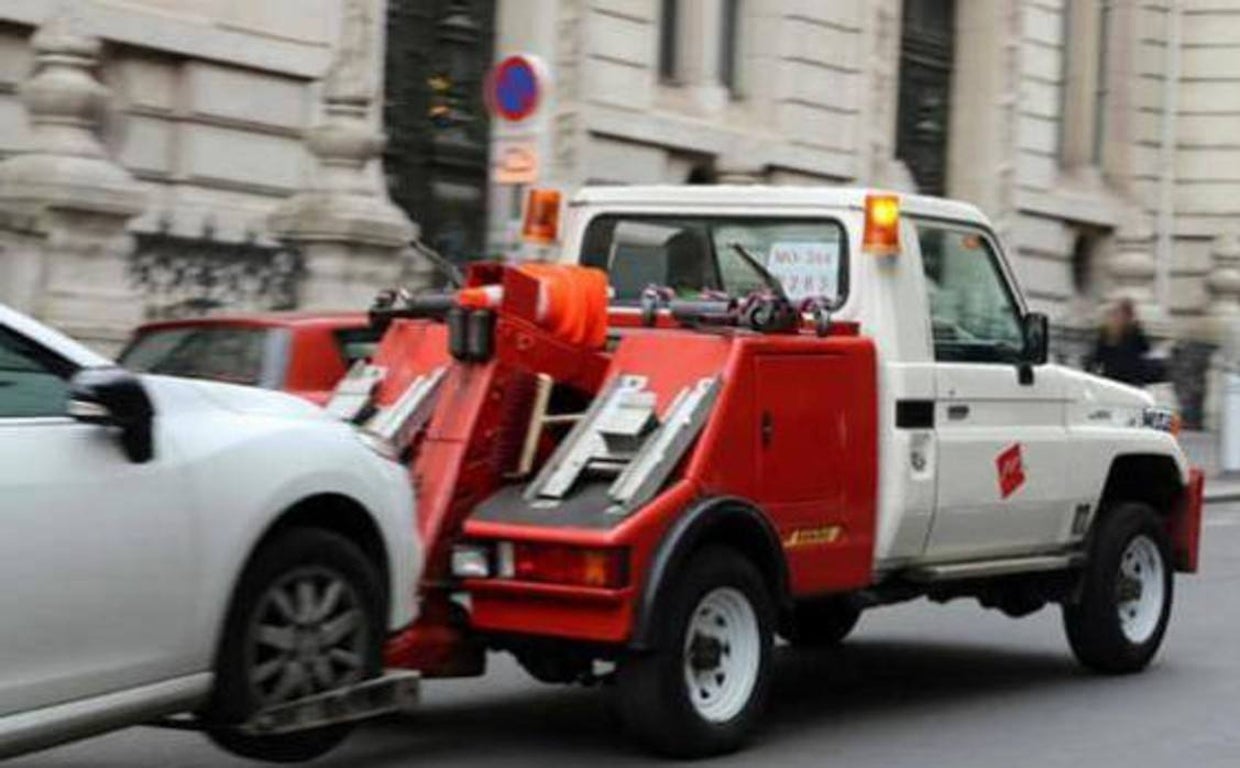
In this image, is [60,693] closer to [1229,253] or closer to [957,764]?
[957,764]

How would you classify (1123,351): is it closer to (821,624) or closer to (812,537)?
(821,624)

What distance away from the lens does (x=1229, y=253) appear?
30875 mm

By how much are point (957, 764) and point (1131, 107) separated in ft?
85.3

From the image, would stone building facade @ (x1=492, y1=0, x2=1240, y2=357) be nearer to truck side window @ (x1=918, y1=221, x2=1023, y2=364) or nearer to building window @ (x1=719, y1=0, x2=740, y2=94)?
building window @ (x1=719, y1=0, x2=740, y2=94)

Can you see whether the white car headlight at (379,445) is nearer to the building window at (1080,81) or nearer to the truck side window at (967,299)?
the truck side window at (967,299)

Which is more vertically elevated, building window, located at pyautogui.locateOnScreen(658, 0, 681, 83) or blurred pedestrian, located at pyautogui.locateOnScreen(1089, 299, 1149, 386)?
building window, located at pyautogui.locateOnScreen(658, 0, 681, 83)

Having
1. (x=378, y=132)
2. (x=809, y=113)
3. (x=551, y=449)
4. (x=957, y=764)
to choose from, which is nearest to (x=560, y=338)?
(x=551, y=449)

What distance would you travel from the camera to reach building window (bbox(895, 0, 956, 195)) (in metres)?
28.4

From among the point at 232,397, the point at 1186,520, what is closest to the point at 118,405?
the point at 232,397

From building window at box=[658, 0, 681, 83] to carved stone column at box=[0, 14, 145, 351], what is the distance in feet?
30.9

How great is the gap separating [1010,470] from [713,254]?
1571 mm

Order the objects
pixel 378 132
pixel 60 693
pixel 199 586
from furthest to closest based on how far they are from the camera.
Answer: pixel 378 132 < pixel 199 586 < pixel 60 693

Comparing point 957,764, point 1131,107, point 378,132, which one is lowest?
point 957,764

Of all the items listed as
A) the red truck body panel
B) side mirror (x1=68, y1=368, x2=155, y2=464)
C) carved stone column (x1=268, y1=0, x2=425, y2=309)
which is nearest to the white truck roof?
the red truck body panel
